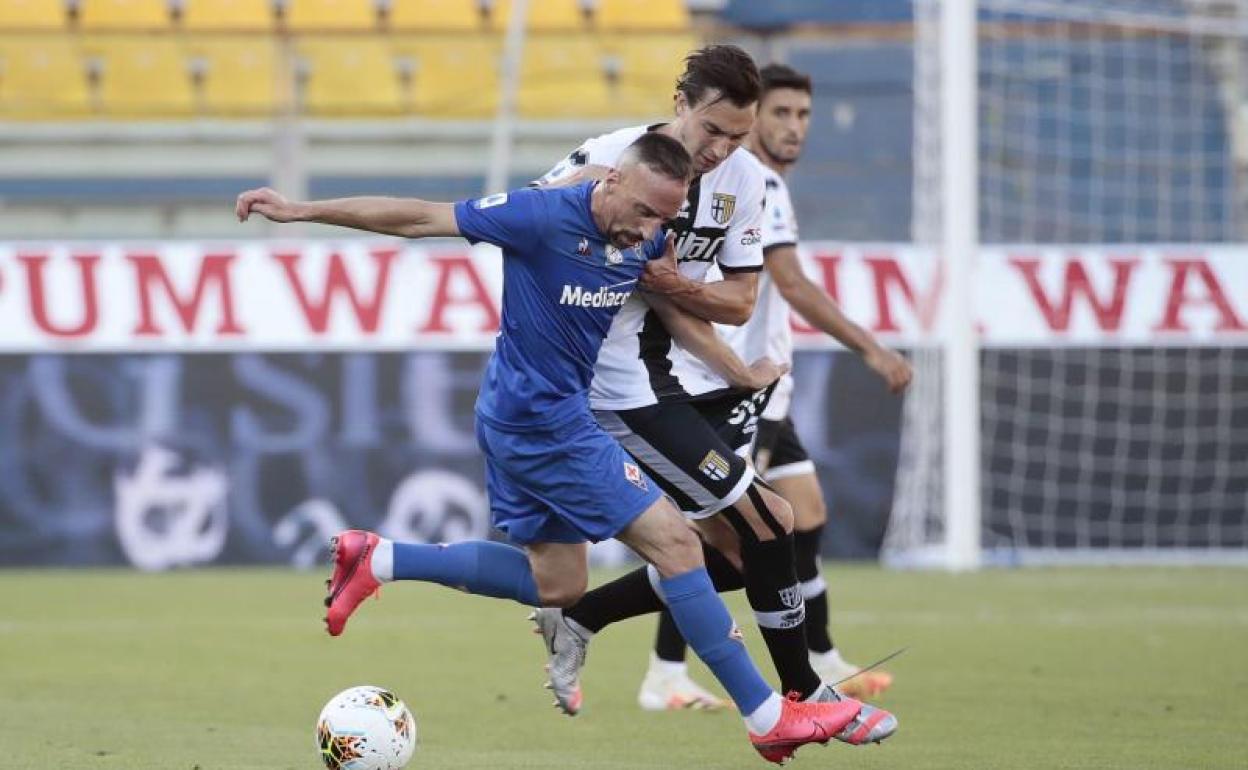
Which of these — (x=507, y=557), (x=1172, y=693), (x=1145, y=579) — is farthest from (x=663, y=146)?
(x=1145, y=579)

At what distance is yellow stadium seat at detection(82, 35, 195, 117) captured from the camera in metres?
17.8

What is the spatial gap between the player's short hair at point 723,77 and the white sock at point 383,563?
1.53m

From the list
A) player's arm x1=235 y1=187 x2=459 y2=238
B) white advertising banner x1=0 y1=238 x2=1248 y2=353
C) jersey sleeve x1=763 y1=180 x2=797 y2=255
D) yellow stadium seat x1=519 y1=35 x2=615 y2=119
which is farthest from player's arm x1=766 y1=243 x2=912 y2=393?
yellow stadium seat x1=519 y1=35 x2=615 y2=119

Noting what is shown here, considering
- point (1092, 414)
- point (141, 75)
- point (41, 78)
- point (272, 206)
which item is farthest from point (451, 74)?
point (272, 206)

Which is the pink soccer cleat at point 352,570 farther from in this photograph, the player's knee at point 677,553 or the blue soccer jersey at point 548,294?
the player's knee at point 677,553

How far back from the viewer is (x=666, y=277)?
18.4ft

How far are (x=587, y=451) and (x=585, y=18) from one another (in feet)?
44.3

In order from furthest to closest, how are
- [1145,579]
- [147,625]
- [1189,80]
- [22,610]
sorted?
1. [1189,80]
2. [1145,579]
3. [22,610]
4. [147,625]

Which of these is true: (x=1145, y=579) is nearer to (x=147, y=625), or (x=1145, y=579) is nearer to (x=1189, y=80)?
(x=1189, y=80)

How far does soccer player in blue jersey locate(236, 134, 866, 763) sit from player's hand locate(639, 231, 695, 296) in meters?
0.03

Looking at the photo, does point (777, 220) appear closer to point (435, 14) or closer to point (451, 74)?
point (451, 74)

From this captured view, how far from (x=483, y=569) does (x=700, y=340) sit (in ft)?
3.05

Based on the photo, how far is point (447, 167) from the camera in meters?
17.4

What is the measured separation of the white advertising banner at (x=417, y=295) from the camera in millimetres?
14430
